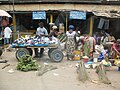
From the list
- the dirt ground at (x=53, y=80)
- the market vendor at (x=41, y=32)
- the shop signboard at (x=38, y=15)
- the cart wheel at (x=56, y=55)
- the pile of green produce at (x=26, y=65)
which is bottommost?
the dirt ground at (x=53, y=80)

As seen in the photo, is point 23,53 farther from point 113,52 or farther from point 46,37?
point 113,52

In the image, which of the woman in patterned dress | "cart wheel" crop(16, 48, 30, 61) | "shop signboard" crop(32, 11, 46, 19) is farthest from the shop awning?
"cart wheel" crop(16, 48, 30, 61)

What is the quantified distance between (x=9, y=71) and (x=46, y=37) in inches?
135

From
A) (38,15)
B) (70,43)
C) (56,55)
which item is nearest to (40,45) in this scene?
(56,55)

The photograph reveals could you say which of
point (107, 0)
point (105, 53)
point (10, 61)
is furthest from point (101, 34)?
point (10, 61)

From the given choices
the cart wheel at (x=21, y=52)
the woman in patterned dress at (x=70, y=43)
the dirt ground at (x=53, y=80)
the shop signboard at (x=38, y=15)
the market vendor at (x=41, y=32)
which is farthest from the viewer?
the shop signboard at (x=38, y=15)

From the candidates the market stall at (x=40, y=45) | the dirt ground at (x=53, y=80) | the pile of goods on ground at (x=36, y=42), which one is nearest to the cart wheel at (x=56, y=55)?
the market stall at (x=40, y=45)

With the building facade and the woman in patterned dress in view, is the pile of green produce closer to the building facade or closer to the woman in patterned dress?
the woman in patterned dress

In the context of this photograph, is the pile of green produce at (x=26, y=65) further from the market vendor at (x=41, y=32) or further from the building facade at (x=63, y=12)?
the building facade at (x=63, y=12)

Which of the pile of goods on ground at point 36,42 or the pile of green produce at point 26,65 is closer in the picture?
the pile of green produce at point 26,65

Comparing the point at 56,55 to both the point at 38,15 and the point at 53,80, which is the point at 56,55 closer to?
the point at 53,80

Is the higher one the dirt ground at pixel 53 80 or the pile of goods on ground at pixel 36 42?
the pile of goods on ground at pixel 36 42

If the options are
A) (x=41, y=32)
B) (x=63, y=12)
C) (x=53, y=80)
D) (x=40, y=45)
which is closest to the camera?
(x=53, y=80)

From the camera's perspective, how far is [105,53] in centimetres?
1409
